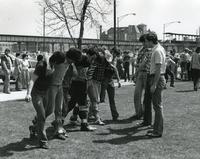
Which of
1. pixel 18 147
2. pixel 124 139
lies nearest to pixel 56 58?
pixel 18 147

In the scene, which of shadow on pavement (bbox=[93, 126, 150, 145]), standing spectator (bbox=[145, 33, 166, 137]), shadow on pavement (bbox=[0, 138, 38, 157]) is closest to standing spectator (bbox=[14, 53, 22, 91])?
shadow on pavement (bbox=[93, 126, 150, 145])

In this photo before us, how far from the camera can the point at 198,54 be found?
16.7 m

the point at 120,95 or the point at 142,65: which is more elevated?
the point at 142,65

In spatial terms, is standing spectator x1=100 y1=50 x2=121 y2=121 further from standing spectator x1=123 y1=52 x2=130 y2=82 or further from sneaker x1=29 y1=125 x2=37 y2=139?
standing spectator x1=123 y1=52 x2=130 y2=82

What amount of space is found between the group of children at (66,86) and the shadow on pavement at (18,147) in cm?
19

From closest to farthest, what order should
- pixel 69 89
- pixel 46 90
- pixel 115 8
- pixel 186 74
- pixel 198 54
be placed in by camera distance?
pixel 46 90 < pixel 69 89 < pixel 198 54 < pixel 186 74 < pixel 115 8

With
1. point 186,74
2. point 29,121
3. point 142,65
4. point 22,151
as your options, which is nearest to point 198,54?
point 186,74

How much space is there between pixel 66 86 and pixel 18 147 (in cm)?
156

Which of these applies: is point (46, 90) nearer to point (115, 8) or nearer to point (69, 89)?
point (69, 89)

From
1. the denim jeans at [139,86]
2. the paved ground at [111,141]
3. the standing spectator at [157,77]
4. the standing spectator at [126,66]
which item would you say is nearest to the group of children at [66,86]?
the paved ground at [111,141]

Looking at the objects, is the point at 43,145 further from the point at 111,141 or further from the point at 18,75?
the point at 18,75

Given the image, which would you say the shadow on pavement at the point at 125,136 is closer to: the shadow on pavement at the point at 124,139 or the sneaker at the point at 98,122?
the shadow on pavement at the point at 124,139

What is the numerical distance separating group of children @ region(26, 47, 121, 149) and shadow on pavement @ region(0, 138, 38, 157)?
19 centimetres

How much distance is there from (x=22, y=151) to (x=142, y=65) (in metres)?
3.59
